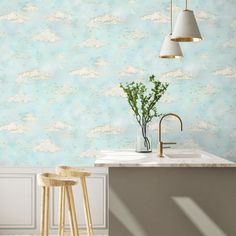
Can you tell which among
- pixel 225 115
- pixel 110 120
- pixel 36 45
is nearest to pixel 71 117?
pixel 110 120

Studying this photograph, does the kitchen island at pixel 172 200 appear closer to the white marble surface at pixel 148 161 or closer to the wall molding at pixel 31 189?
the white marble surface at pixel 148 161

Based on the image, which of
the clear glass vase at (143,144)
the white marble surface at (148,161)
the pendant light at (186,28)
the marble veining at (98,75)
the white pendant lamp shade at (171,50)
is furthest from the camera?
the marble veining at (98,75)

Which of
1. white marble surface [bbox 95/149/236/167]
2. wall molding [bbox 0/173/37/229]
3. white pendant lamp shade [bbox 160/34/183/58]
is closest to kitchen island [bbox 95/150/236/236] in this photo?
white marble surface [bbox 95/149/236/167]

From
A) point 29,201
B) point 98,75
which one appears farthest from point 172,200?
point 29,201

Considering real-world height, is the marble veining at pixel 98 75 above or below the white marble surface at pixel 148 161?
above

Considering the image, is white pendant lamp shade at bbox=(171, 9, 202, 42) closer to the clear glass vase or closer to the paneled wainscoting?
the clear glass vase

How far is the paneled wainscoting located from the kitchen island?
1318mm

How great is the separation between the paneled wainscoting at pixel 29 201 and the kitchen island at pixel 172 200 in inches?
51.9

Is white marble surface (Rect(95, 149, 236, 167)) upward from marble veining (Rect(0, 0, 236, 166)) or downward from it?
downward

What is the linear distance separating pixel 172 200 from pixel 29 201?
188 cm

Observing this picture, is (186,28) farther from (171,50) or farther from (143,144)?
(143,144)

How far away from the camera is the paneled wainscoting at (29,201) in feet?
16.2

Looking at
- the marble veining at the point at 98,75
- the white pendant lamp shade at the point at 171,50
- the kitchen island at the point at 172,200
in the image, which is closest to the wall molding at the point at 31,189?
the marble veining at the point at 98,75

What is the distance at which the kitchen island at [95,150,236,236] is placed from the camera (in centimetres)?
362
